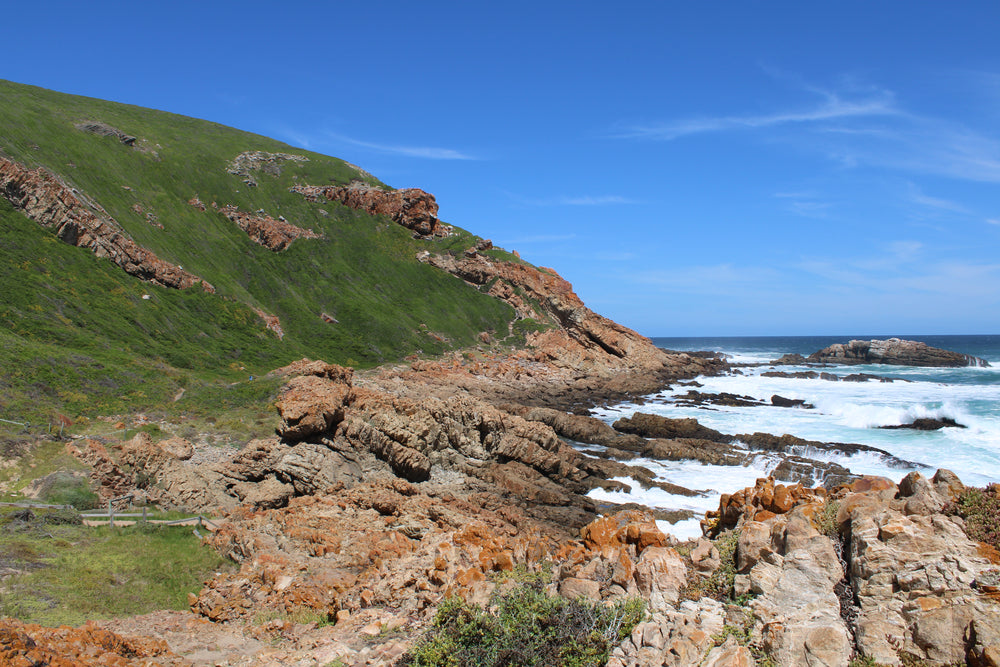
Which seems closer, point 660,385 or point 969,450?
point 969,450

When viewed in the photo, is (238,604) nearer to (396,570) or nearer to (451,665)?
(396,570)

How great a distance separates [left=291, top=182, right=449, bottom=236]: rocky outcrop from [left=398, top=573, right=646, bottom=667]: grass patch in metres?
70.7

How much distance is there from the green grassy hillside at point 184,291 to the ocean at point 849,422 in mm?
22083

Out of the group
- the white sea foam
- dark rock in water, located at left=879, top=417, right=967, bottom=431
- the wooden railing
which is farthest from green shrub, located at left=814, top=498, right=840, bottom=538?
dark rock in water, located at left=879, top=417, right=967, bottom=431

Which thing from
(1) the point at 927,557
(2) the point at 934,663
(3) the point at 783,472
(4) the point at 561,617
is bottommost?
(3) the point at 783,472

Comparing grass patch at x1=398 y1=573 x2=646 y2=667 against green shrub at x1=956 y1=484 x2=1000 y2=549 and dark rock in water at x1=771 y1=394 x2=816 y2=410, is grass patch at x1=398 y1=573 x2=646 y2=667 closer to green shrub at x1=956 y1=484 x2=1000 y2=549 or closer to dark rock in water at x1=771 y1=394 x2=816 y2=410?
green shrub at x1=956 y1=484 x2=1000 y2=549

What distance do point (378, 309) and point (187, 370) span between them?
2867cm

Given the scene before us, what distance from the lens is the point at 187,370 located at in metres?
30.0

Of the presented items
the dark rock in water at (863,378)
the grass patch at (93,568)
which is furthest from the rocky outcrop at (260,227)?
the dark rock in water at (863,378)

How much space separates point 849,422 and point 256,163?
7088cm

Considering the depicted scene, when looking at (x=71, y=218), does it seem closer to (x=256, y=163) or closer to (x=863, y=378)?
(x=256, y=163)

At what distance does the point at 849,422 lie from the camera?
38.4 metres

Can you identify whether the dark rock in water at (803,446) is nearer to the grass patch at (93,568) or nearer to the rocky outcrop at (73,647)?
the grass patch at (93,568)

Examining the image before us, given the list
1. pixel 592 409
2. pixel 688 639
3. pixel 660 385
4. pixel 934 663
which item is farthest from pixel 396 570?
pixel 660 385
